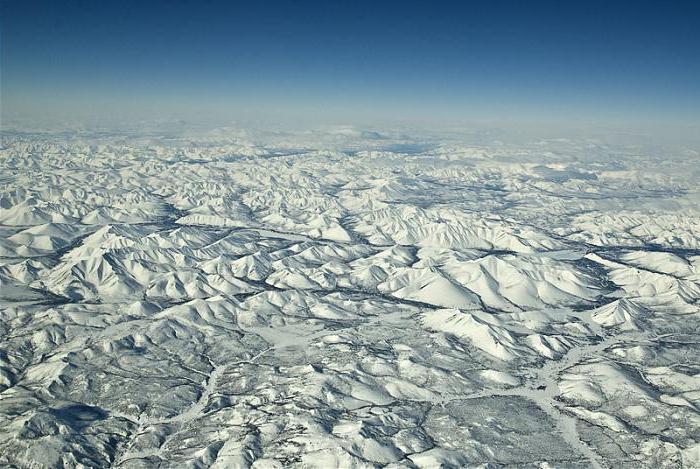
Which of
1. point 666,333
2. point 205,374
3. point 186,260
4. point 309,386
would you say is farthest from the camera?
point 186,260

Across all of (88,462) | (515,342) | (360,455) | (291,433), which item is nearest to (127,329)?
(88,462)

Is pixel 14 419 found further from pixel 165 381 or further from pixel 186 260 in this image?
pixel 186 260

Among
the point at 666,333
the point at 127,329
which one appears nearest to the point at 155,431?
the point at 127,329

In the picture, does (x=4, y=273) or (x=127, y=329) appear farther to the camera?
(x=4, y=273)

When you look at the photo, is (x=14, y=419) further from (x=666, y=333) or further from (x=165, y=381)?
(x=666, y=333)

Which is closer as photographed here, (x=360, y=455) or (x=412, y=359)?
(x=360, y=455)

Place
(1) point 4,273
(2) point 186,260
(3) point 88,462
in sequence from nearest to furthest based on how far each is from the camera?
(3) point 88,462, (1) point 4,273, (2) point 186,260

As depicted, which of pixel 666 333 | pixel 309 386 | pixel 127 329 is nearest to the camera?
pixel 309 386

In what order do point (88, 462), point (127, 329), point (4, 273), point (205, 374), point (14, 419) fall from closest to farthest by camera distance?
point (88, 462) → point (14, 419) → point (205, 374) → point (127, 329) → point (4, 273)
